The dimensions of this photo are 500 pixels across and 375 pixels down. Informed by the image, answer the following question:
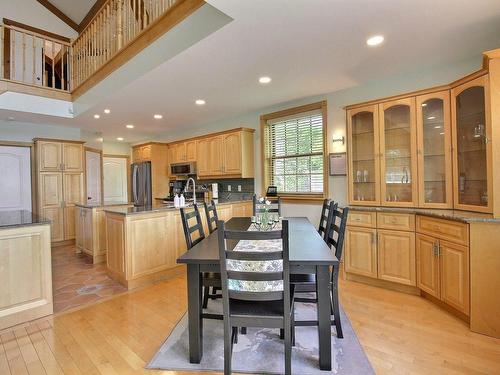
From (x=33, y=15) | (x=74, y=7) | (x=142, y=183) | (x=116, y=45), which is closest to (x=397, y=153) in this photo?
(x=116, y=45)

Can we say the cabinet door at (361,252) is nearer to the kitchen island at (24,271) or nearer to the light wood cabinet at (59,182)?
the kitchen island at (24,271)

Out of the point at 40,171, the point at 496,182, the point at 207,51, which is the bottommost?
the point at 496,182

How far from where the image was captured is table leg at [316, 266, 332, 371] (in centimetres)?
173

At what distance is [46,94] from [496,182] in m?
6.35

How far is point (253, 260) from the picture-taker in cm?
148

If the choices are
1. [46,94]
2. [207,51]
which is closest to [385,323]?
[207,51]

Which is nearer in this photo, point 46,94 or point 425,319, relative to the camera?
point 425,319

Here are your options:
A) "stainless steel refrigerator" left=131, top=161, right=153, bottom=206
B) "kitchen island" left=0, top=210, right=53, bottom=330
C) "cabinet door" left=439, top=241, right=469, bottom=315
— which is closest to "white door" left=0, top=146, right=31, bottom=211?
"stainless steel refrigerator" left=131, top=161, right=153, bottom=206

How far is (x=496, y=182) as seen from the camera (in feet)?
7.08

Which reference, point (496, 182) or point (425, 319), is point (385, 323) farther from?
point (496, 182)

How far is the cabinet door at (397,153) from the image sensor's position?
3.12 metres

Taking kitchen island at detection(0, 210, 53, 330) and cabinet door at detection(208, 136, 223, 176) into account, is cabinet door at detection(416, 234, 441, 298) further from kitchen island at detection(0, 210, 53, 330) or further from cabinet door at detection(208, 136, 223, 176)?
kitchen island at detection(0, 210, 53, 330)

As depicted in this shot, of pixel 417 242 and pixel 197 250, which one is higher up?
pixel 197 250

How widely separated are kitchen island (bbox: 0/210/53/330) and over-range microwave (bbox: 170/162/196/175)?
3304mm
